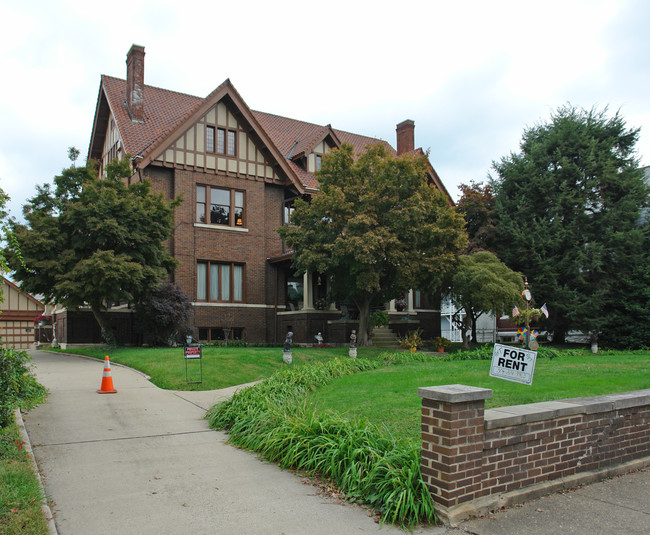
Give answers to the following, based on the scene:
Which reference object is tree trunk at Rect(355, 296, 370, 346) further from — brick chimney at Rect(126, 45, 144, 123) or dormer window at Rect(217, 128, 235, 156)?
brick chimney at Rect(126, 45, 144, 123)

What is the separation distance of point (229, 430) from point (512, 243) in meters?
22.2

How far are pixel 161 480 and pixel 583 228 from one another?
83.0 ft

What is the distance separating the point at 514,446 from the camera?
214 inches

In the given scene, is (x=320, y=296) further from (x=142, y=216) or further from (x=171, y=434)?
(x=171, y=434)

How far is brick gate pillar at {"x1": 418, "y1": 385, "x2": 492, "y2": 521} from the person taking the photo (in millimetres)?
4941

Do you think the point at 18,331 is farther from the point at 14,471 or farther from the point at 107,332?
the point at 14,471

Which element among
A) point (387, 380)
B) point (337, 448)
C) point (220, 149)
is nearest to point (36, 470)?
point (337, 448)

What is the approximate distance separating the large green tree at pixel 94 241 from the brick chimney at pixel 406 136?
1725 cm

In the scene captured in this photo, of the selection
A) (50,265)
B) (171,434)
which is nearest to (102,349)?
(50,265)

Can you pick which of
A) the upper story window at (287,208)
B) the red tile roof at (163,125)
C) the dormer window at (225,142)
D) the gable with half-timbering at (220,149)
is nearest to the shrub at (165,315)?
the gable with half-timbering at (220,149)

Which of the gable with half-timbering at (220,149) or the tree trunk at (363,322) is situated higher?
the gable with half-timbering at (220,149)

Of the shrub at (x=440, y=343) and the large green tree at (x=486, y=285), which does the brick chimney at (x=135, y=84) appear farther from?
the shrub at (x=440, y=343)

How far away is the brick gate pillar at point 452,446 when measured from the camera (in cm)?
494

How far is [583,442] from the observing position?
19.9 feet
